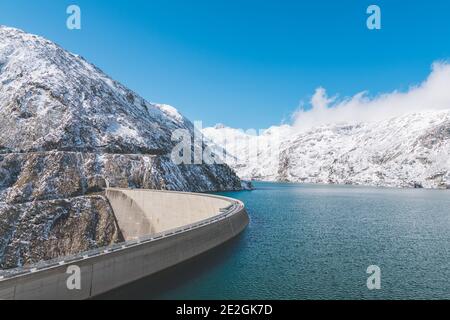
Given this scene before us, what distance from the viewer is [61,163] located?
129750 millimetres

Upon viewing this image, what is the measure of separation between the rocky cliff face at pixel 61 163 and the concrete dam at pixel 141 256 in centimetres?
2586

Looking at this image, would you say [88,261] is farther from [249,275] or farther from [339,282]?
[339,282]

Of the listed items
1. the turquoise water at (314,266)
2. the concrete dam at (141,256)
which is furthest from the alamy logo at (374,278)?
the concrete dam at (141,256)

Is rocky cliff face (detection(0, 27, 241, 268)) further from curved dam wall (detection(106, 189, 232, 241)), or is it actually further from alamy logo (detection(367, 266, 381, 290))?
alamy logo (detection(367, 266, 381, 290))

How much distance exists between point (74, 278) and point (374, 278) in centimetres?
3528

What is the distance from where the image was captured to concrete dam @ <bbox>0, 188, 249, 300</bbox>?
3269 centimetres

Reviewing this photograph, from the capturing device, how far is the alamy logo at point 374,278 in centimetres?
4250

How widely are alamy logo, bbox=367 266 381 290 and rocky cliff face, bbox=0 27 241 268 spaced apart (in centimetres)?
6948

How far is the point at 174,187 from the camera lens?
163 m

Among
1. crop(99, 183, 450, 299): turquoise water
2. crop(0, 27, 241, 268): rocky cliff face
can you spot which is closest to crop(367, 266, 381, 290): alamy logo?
crop(99, 183, 450, 299): turquoise water

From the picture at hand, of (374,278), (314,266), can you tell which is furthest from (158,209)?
(374,278)

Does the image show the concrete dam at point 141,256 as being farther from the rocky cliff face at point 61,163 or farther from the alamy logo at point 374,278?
the rocky cliff face at point 61,163

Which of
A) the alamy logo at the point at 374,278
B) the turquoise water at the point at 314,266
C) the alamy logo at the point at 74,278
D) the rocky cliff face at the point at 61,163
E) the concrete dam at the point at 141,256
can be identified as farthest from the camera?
the rocky cliff face at the point at 61,163
